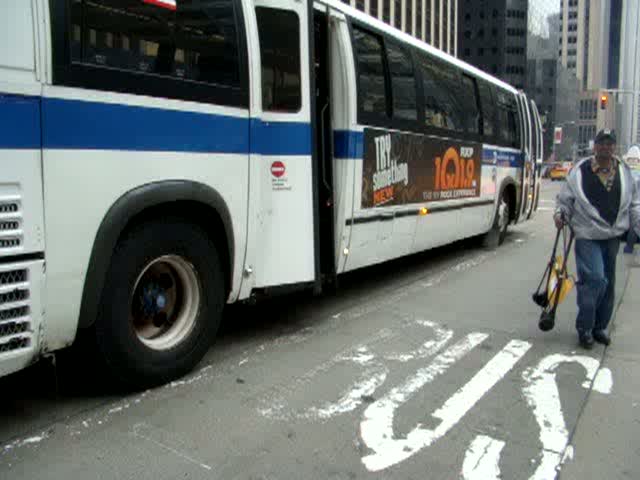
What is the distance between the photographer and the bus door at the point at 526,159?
42.6ft

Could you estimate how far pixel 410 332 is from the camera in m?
6.23

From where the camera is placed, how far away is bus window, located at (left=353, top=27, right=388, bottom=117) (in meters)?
6.53

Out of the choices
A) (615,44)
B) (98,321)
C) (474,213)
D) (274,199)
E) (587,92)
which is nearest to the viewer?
(98,321)

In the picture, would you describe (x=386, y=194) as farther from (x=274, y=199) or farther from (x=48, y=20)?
(x=48, y=20)

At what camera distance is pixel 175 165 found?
14.0ft

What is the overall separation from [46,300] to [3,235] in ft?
1.39

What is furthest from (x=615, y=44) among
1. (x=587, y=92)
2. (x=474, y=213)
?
(x=474, y=213)

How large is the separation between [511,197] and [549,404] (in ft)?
28.5

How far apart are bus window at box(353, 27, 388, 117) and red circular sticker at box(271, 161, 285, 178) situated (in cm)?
152

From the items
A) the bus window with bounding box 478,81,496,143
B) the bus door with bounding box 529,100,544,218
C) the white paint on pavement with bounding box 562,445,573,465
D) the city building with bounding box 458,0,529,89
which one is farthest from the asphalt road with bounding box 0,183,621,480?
the city building with bounding box 458,0,529,89

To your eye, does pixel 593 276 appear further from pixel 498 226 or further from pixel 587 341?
pixel 498 226

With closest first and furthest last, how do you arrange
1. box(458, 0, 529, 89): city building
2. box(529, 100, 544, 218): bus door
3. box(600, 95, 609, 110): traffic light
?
1. box(529, 100, 544, 218): bus door
2. box(600, 95, 609, 110): traffic light
3. box(458, 0, 529, 89): city building

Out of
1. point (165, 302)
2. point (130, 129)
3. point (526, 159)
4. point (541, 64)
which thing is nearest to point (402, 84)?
point (165, 302)

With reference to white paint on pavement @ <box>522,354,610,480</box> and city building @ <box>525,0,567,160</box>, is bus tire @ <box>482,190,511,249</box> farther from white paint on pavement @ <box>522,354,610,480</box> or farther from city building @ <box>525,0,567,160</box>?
city building @ <box>525,0,567,160</box>
